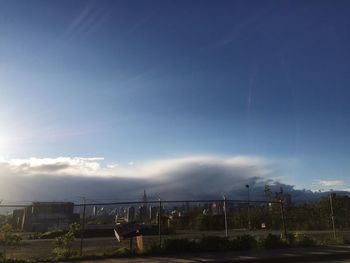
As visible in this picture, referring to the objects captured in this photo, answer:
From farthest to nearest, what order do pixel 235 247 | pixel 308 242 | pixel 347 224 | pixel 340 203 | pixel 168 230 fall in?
pixel 347 224
pixel 168 230
pixel 340 203
pixel 308 242
pixel 235 247

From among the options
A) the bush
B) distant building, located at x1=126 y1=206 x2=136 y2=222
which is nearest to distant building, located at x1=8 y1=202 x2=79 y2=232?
the bush

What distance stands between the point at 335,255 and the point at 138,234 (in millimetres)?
7950

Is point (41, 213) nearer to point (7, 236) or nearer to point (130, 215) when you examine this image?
point (130, 215)

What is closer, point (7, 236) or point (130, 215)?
point (7, 236)

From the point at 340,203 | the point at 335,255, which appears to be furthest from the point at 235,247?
the point at 340,203

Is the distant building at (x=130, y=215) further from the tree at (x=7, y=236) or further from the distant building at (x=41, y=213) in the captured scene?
the tree at (x=7, y=236)

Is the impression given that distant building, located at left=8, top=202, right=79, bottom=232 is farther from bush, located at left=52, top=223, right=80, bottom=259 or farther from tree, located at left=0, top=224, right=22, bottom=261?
tree, located at left=0, top=224, right=22, bottom=261

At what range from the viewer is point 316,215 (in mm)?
38219

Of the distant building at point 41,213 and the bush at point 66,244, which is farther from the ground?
the distant building at point 41,213

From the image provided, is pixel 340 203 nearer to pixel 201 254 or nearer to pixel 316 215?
pixel 316 215

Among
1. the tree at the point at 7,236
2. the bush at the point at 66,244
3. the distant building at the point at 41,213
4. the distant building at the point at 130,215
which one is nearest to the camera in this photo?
the tree at the point at 7,236

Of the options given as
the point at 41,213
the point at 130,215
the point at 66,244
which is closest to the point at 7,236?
the point at 66,244

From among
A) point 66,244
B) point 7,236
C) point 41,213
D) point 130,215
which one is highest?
point 41,213

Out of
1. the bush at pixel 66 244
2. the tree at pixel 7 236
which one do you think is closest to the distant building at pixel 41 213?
the bush at pixel 66 244
